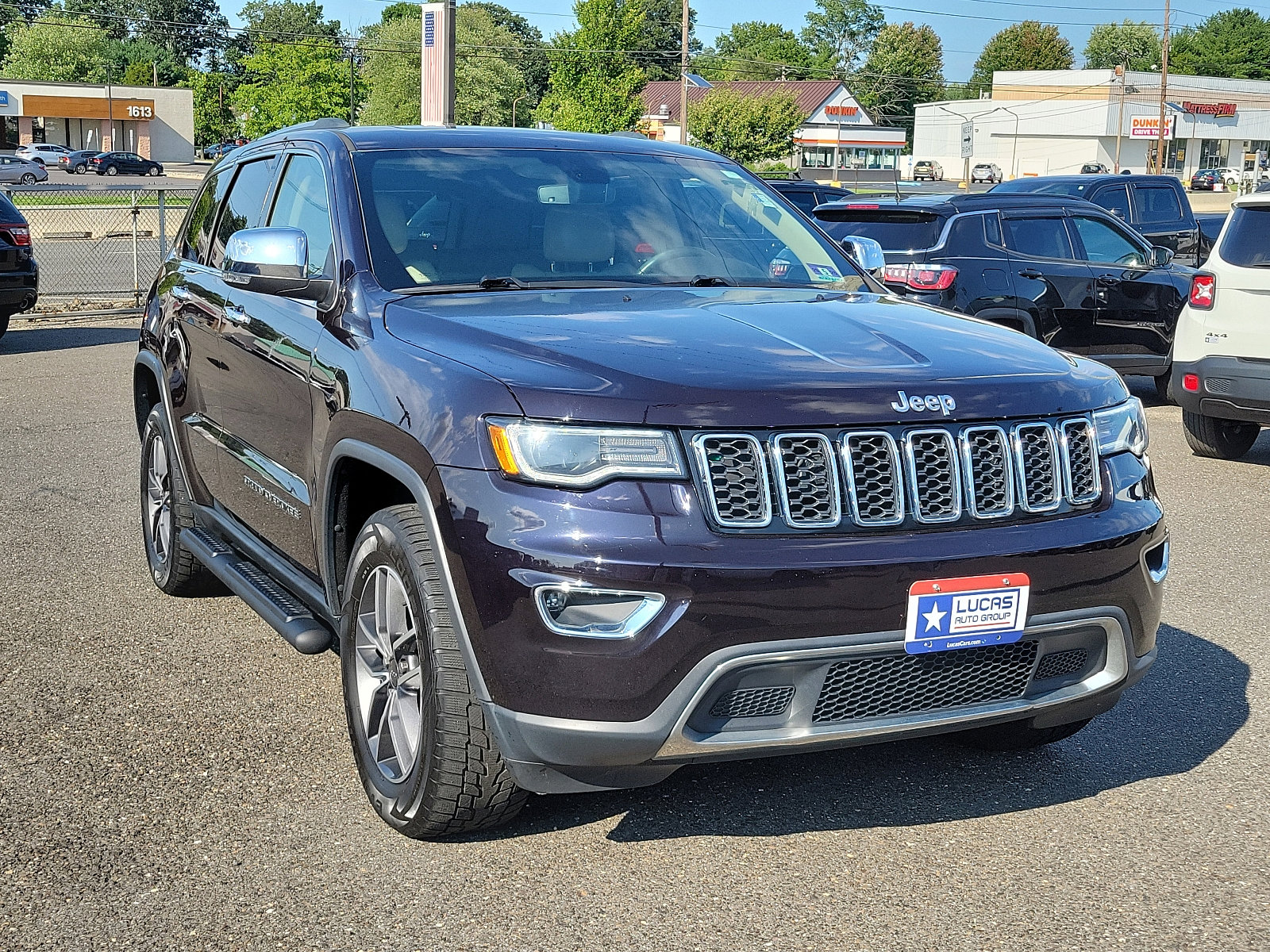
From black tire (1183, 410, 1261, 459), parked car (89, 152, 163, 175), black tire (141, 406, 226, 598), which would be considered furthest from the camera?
parked car (89, 152, 163, 175)

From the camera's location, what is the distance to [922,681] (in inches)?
134

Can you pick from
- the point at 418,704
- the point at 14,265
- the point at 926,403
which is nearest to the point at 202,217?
the point at 418,704

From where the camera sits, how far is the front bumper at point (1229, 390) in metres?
8.91

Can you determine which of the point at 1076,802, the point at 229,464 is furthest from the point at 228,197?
the point at 1076,802

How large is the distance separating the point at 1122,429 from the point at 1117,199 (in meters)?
15.0

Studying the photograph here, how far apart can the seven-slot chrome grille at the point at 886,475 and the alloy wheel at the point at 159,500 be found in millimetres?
→ 3345

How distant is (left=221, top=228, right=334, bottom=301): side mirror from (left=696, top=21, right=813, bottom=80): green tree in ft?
389

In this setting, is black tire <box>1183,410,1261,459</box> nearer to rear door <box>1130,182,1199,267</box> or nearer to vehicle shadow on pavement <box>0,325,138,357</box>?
rear door <box>1130,182,1199,267</box>

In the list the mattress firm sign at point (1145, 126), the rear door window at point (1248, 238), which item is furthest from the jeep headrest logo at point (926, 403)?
the mattress firm sign at point (1145, 126)

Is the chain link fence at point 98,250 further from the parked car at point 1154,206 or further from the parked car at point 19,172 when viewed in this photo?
the parked car at point 19,172

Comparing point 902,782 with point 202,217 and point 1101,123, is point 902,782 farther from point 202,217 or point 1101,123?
point 1101,123

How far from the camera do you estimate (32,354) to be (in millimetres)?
14805

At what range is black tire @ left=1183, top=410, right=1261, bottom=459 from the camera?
32.0ft

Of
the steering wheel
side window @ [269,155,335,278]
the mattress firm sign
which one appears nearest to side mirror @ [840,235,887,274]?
the steering wheel
